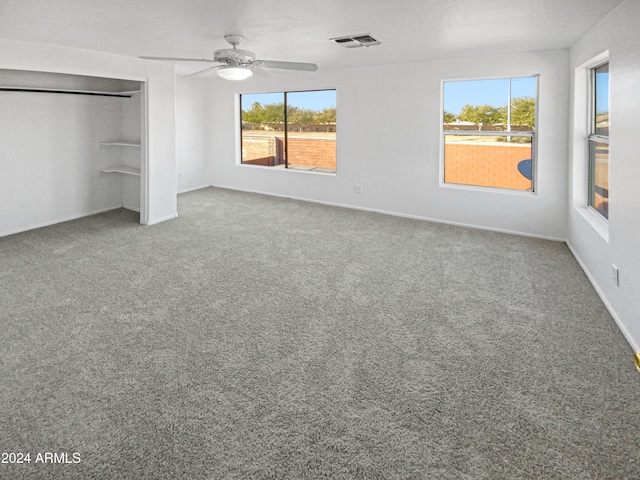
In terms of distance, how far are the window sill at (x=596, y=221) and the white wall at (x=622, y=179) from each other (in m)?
0.02

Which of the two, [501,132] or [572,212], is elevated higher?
[501,132]

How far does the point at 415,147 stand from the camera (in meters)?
5.82

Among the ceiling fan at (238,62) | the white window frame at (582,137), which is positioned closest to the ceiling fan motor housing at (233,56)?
the ceiling fan at (238,62)

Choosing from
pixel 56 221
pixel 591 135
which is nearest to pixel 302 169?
pixel 56 221

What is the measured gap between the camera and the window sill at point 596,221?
3.34 metres

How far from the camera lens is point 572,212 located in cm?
451

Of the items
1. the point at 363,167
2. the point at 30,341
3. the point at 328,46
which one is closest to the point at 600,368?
the point at 30,341

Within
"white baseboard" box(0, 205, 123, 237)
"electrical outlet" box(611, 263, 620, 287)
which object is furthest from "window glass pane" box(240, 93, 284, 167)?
"electrical outlet" box(611, 263, 620, 287)

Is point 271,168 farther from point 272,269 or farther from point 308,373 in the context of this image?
point 308,373

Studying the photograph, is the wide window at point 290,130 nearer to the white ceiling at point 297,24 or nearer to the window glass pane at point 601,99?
the white ceiling at point 297,24

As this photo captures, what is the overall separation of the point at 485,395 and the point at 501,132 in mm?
4038

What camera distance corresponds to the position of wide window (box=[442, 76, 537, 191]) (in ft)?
16.6

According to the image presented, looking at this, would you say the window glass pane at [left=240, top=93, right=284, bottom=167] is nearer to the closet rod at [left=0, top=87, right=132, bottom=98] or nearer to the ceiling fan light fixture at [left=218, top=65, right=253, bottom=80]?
the closet rod at [left=0, top=87, right=132, bottom=98]

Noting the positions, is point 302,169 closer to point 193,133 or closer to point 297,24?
point 193,133
